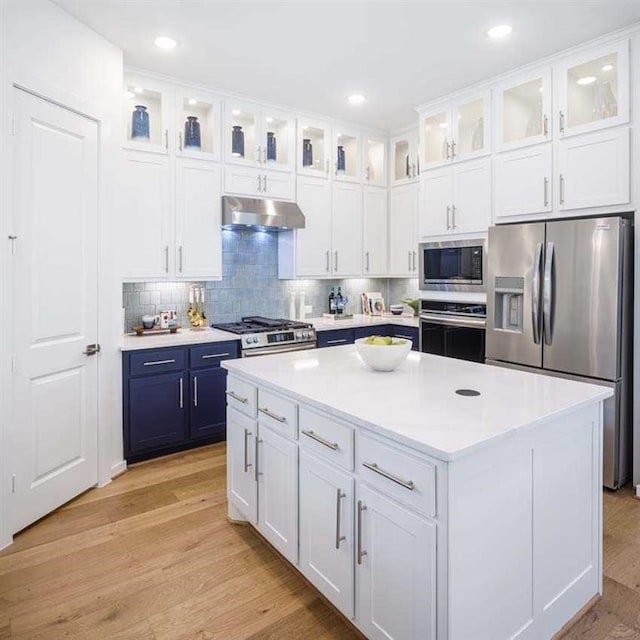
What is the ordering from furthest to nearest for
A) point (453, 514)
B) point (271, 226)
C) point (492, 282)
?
point (271, 226), point (492, 282), point (453, 514)

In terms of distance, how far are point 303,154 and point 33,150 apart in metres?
2.54

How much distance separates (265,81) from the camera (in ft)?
12.6

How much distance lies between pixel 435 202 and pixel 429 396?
2.83 m

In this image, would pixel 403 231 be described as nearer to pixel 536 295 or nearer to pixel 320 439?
pixel 536 295

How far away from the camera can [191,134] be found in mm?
3922

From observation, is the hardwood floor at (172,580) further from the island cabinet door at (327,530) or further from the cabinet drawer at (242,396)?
the cabinet drawer at (242,396)

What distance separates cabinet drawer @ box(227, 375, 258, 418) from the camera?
7.64 ft

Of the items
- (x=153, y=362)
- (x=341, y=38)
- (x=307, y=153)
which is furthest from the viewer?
(x=307, y=153)

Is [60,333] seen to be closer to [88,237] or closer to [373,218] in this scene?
[88,237]

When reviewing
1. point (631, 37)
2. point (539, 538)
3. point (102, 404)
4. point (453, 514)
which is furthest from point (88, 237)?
point (631, 37)

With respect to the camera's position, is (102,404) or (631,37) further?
(102,404)

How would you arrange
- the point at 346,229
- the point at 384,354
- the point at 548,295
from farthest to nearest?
the point at 346,229 → the point at 548,295 → the point at 384,354

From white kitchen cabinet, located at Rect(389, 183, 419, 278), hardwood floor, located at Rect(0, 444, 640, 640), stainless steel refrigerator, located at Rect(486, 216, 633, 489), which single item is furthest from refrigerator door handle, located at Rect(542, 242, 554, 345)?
white kitchen cabinet, located at Rect(389, 183, 419, 278)

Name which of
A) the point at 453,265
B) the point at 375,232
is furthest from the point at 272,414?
the point at 375,232
